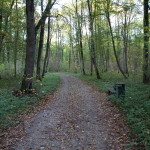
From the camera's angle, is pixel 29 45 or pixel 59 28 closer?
pixel 29 45

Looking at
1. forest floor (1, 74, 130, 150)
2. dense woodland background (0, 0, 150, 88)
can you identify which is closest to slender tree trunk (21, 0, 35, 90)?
dense woodland background (0, 0, 150, 88)

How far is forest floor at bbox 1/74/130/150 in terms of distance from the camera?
4363 millimetres

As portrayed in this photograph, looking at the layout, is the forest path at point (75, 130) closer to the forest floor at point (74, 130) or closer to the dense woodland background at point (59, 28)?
the forest floor at point (74, 130)

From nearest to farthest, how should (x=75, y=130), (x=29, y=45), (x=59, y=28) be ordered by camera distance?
(x=75, y=130) < (x=29, y=45) < (x=59, y=28)

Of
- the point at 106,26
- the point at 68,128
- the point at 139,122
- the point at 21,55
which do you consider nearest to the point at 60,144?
the point at 68,128

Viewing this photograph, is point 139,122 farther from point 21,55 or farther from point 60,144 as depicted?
point 21,55

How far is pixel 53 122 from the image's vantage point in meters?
6.12

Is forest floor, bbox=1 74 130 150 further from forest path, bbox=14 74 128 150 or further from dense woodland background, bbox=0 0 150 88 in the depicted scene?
dense woodland background, bbox=0 0 150 88

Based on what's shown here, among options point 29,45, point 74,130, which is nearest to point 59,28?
point 29,45

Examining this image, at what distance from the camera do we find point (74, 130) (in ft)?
17.5

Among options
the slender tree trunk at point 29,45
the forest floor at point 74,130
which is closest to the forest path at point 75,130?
the forest floor at point 74,130

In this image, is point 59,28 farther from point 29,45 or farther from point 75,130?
point 75,130

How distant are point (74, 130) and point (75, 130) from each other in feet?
0.11

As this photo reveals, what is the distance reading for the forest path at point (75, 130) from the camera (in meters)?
4.37
